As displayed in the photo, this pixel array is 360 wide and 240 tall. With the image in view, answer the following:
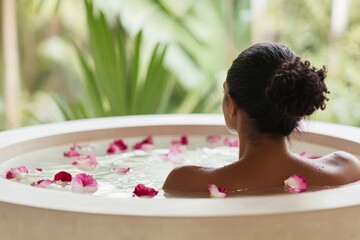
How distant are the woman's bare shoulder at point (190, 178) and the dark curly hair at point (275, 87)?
207 mm

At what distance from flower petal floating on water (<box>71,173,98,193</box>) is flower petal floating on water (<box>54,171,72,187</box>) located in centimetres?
8

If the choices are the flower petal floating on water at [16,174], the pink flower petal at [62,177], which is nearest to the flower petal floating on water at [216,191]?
the pink flower petal at [62,177]

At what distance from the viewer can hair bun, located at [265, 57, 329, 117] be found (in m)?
1.89

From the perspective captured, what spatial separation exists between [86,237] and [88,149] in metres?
1.31

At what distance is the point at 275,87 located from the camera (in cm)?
189

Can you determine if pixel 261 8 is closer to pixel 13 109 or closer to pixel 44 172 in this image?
pixel 13 109

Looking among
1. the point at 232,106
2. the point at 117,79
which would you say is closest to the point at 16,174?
the point at 232,106

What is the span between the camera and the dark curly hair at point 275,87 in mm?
1904

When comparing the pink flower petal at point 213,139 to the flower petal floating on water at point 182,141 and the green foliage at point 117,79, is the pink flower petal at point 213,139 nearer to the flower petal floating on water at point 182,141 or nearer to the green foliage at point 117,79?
the flower petal floating on water at point 182,141

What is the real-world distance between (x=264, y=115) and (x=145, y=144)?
42.2 inches

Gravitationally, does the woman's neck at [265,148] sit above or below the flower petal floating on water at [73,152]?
above

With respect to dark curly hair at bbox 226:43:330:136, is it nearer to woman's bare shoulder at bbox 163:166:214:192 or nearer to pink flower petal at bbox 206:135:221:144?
woman's bare shoulder at bbox 163:166:214:192

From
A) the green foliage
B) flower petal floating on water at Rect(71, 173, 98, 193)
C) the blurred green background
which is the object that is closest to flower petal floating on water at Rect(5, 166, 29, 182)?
flower petal floating on water at Rect(71, 173, 98, 193)

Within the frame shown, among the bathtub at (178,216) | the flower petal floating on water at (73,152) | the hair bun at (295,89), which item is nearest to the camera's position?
the bathtub at (178,216)
